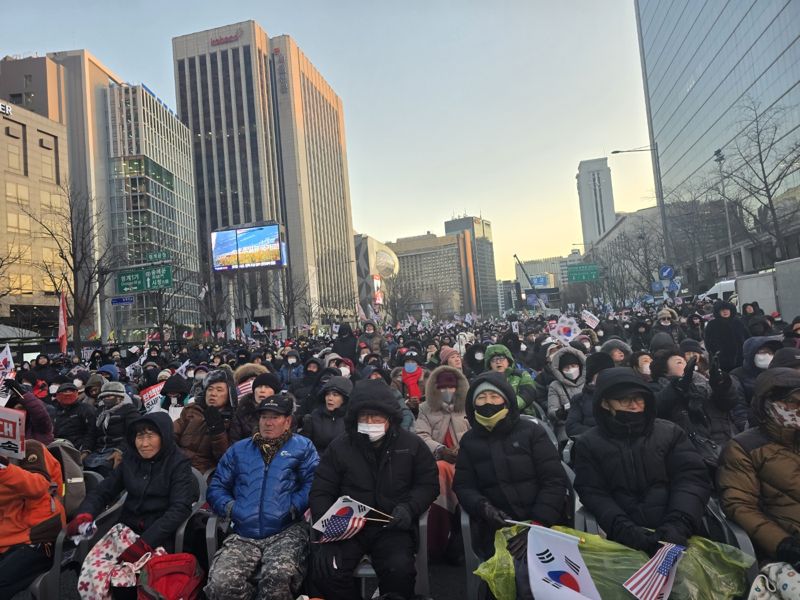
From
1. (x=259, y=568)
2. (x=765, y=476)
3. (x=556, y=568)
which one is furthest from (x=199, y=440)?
(x=765, y=476)

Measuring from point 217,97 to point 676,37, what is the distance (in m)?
71.4

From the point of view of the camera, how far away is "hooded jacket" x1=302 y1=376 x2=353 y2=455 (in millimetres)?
5781

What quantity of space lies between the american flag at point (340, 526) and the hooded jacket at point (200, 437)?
2071mm

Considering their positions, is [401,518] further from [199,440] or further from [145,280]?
[145,280]

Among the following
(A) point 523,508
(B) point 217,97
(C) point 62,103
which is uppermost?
(B) point 217,97

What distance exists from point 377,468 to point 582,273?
51261mm

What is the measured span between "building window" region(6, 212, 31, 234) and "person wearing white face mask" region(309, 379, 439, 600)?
56.6m

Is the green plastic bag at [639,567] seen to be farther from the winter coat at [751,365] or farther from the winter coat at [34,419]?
the winter coat at [34,419]

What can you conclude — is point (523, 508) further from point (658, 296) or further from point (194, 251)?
point (194, 251)

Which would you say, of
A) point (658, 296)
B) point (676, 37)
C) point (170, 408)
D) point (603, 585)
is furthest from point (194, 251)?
point (603, 585)

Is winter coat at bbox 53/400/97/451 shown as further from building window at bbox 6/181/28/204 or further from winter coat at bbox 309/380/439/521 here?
building window at bbox 6/181/28/204

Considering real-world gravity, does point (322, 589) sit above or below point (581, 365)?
below

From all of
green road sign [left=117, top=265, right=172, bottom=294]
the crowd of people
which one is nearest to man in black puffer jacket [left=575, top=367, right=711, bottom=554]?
the crowd of people

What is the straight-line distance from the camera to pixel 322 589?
3736 mm
